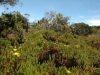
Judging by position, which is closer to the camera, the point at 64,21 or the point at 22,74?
the point at 22,74

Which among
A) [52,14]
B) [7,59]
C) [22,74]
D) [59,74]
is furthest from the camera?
[52,14]

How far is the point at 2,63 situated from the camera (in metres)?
6.08

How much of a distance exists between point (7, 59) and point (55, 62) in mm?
1851

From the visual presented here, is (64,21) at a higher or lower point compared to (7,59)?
higher

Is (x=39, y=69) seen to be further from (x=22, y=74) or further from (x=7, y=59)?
(x=7, y=59)


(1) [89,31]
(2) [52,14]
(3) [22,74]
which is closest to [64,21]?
(2) [52,14]

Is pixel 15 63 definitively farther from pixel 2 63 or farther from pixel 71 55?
pixel 71 55

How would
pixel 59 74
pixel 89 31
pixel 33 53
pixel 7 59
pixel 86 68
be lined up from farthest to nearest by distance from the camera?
pixel 89 31
pixel 33 53
pixel 86 68
pixel 7 59
pixel 59 74

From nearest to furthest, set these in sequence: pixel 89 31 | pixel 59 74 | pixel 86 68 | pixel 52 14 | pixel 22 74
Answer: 1. pixel 22 74
2. pixel 59 74
3. pixel 86 68
4. pixel 52 14
5. pixel 89 31

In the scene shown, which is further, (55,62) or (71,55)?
(71,55)

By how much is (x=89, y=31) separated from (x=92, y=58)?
61.0 m

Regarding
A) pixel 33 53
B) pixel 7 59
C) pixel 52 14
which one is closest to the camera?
pixel 7 59

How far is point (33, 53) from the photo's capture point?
8.19 metres

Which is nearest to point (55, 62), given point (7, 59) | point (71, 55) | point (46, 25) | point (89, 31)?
point (71, 55)
